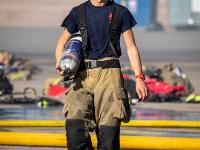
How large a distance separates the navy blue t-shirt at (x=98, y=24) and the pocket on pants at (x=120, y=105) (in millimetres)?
323

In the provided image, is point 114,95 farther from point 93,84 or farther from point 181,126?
point 181,126

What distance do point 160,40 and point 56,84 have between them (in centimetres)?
3940

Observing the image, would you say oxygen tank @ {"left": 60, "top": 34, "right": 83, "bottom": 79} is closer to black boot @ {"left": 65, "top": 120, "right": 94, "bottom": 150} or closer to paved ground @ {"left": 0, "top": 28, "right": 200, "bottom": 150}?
black boot @ {"left": 65, "top": 120, "right": 94, "bottom": 150}

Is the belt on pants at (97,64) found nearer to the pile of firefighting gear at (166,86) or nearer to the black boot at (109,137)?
the black boot at (109,137)

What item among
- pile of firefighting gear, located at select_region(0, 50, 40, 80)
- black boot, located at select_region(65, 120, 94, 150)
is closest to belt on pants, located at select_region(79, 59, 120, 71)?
black boot, located at select_region(65, 120, 94, 150)

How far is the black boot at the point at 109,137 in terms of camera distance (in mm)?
5773

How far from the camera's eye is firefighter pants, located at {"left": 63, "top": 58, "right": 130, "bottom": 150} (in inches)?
228

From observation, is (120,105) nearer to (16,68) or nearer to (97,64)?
(97,64)

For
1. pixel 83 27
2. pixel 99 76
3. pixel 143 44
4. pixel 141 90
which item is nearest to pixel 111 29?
pixel 83 27

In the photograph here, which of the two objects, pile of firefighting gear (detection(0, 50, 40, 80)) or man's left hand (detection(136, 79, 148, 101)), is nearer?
man's left hand (detection(136, 79, 148, 101))

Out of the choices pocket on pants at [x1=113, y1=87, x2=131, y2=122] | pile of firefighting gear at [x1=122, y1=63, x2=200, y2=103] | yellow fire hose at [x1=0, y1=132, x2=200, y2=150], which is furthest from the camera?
pile of firefighting gear at [x1=122, y1=63, x2=200, y2=103]

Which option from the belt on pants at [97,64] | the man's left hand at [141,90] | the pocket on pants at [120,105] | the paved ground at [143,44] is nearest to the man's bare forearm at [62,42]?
the belt on pants at [97,64]

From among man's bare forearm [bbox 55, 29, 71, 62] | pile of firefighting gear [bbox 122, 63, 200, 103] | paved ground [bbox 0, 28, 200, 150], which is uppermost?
man's bare forearm [bbox 55, 29, 71, 62]

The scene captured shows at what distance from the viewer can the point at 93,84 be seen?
586 centimetres
